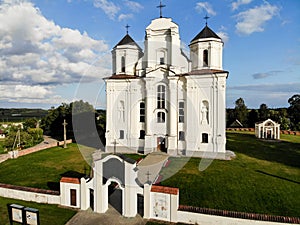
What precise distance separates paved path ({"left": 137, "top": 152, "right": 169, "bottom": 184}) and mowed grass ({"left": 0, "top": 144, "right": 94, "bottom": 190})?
3994 mm

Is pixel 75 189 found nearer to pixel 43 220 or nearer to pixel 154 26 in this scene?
pixel 43 220

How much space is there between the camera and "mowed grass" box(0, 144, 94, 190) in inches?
580

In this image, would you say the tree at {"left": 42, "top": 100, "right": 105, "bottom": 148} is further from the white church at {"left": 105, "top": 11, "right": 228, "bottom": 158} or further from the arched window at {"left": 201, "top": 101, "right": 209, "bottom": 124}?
the arched window at {"left": 201, "top": 101, "right": 209, "bottom": 124}

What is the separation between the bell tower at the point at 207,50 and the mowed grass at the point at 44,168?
1361 cm

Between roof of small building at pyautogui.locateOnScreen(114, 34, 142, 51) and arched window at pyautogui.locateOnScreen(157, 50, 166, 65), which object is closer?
arched window at pyautogui.locateOnScreen(157, 50, 166, 65)

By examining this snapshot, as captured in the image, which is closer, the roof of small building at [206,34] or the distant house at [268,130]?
the roof of small building at [206,34]

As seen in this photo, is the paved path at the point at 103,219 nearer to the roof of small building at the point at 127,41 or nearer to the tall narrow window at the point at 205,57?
the tall narrow window at the point at 205,57

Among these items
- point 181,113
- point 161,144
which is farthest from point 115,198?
point 181,113

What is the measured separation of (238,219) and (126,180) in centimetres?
471

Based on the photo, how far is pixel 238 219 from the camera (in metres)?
8.80

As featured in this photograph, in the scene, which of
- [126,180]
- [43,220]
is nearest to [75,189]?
[43,220]

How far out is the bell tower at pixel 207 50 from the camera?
2142cm

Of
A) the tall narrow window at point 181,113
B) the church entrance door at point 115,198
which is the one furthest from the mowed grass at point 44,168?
the tall narrow window at point 181,113

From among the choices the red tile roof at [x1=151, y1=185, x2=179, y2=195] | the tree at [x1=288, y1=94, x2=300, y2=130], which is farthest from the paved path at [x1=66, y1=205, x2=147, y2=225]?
the tree at [x1=288, y1=94, x2=300, y2=130]
